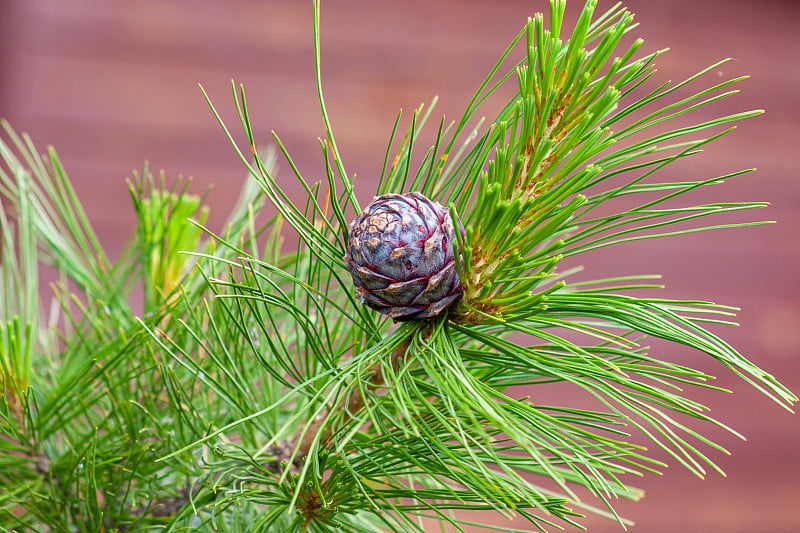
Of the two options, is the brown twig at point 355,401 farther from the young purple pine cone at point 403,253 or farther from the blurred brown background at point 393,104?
the blurred brown background at point 393,104

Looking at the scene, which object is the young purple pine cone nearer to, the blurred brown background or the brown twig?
the brown twig

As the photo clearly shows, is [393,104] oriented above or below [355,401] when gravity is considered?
above

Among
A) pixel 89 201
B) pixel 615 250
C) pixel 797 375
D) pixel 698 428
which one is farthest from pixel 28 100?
pixel 797 375

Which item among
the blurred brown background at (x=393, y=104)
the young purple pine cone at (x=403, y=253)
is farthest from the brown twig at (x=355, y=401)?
the blurred brown background at (x=393, y=104)

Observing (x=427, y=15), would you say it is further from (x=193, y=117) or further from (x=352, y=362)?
(x=352, y=362)

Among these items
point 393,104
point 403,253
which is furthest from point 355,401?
point 393,104

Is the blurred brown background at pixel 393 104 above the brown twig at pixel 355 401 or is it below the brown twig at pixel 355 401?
above

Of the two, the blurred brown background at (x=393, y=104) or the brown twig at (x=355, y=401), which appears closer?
the brown twig at (x=355, y=401)

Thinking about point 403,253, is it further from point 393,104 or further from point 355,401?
point 393,104
